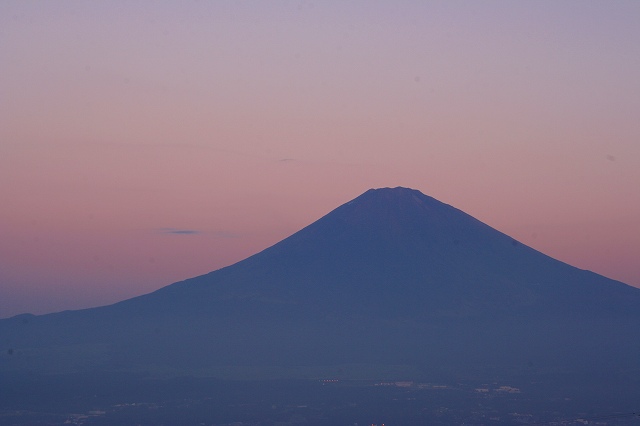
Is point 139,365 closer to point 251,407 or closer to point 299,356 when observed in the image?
point 299,356

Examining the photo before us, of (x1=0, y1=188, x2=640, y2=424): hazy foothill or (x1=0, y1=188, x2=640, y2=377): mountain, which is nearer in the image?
(x1=0, y1=188, x2=640, y2=424): hazy foothill

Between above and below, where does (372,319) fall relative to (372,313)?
below

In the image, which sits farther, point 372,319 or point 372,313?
point 372,313

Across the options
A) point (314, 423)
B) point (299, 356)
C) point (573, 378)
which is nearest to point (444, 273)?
point (299, 356)

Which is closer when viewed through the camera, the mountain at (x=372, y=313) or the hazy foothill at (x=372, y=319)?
the hazy foothill at (x=372, y=319)
